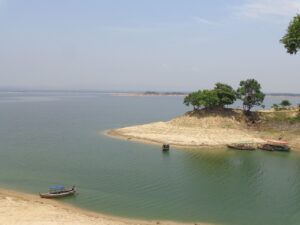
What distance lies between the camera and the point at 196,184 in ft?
182

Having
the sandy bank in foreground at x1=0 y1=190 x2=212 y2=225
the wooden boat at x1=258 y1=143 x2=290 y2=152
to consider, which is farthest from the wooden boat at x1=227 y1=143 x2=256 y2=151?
the sandy bank in foreground at x1=0 y1=190 x2=212 y2=225

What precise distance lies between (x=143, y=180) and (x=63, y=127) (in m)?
61.8

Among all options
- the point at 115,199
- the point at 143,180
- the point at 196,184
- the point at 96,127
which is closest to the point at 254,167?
the point at 196,184

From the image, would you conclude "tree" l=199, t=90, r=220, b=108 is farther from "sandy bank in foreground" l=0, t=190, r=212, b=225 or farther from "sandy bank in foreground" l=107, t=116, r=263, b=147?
"sandy bank in foreground" l=0, t=190, r=212, b=225

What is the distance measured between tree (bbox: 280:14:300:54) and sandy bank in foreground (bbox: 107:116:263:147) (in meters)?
22.1

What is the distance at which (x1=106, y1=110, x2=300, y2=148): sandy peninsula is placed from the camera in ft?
282

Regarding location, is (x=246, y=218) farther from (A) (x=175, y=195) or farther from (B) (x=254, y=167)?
(B) (x=254, y=167)

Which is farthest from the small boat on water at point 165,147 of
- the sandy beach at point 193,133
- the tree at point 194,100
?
the tree at point 194,100

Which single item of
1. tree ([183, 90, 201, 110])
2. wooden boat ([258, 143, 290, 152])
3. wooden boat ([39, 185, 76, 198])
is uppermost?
tree ([183, 90, 201, 110])

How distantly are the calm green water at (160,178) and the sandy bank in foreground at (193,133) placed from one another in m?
6.15

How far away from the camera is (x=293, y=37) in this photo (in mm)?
89812

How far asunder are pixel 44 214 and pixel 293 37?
2871 inches

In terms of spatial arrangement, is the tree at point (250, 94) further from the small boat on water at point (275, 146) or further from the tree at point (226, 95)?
the small boat on water at point (275, 146)

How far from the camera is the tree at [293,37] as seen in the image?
8938 centimetres
